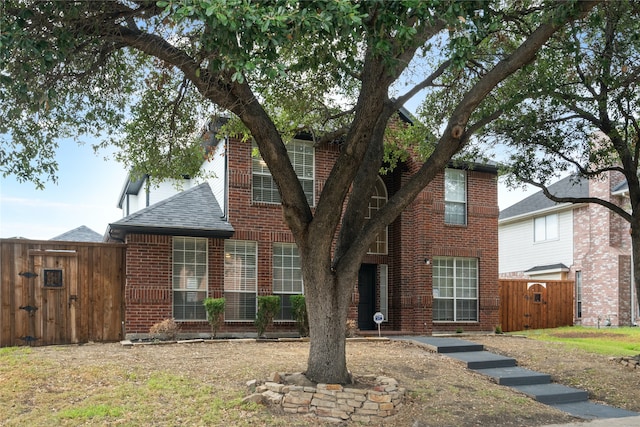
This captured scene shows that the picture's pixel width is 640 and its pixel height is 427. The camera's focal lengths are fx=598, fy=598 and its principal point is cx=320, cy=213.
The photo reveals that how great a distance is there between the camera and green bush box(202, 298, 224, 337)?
1484 cm

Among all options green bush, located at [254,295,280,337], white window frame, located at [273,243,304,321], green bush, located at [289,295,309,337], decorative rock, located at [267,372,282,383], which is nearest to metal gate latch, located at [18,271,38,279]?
green bush, located at [254,295,280,337]

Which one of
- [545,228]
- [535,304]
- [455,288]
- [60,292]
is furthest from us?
[545,228]

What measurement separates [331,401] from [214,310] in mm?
6626

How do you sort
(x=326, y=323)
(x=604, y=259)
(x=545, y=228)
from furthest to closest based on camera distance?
(x=545, y=228), (x=604, y=259), (x=326, y=323)

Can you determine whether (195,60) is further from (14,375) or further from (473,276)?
(473,276)

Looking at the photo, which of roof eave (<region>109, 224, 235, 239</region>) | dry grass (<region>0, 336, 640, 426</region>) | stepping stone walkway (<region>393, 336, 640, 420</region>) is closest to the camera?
dry grass (<region>0, 336, 640, 426</region>)

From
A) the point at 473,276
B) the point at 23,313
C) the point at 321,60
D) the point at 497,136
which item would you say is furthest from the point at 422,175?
the point at 473,276

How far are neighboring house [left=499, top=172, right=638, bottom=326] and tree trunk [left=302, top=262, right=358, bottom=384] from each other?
56.4ft

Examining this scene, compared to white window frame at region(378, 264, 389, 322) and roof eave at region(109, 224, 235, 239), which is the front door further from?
roof eave at region(109, 224, 235, 239)

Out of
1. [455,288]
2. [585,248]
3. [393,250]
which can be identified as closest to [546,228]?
[585,248]

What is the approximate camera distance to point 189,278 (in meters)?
15.5

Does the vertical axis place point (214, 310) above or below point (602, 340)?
above

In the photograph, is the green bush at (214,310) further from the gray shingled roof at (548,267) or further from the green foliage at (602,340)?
the gray shingled roof at (548,267)

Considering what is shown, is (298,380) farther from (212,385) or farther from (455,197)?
(455,197)
